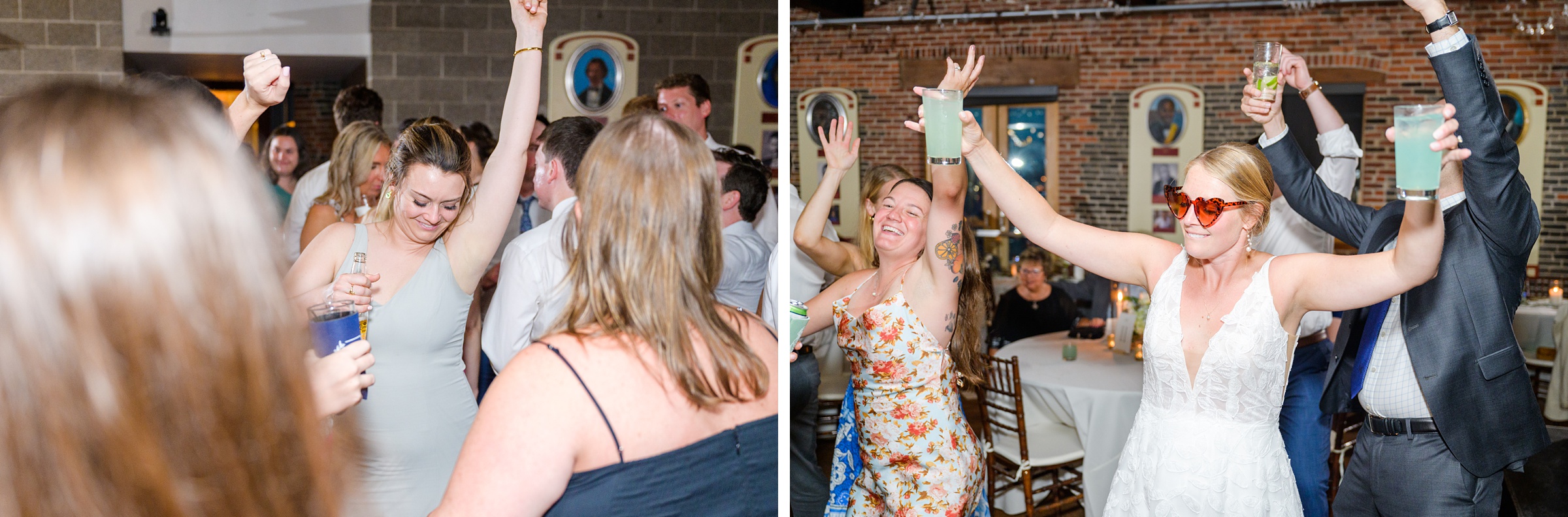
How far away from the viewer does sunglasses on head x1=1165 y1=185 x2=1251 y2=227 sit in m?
1.89

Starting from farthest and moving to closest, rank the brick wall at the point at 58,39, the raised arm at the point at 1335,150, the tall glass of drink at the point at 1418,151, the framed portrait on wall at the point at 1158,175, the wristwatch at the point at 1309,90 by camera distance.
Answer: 1. the framed portrait on wall at the point at 1158,175
2. the brick wall at the point at 58,39
3. the raised arm at the point at 1335,150
4. the wristwatch at the point at 1309,90
5. the tall glass of drink at the point at 1418,151

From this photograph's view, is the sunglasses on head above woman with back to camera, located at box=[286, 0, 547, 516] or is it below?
above

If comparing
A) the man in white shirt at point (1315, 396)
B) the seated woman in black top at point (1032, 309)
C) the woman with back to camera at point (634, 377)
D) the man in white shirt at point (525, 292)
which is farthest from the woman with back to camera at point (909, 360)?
the seated woman in black top at point (1032, 309)

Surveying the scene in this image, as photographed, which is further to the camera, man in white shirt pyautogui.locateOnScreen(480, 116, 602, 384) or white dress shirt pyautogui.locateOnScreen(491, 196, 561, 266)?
white dress shirt pyautogui.locateOnScreen(491, 196, 561, 266)

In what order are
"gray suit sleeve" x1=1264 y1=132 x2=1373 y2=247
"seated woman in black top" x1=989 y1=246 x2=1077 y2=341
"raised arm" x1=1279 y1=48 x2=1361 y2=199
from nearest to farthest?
"gray suit sleeve" x1=1264 y1=132 x2=1373 y2=247
"raised arm" x1=1279 y1=48 x2=1361 y2=199
"seated woman in black top" x1=989 y1=246 x2=1077 y2=341

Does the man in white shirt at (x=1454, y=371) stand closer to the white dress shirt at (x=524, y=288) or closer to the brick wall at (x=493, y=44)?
the white dress shirt at (x=524, y=288)

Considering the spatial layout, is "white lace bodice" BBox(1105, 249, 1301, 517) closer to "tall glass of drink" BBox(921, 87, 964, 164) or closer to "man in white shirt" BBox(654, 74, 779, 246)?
"tall glass of drink" BBox(921, 87, 964, 164)

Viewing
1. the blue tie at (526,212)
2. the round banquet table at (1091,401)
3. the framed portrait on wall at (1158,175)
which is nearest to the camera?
the round banquet table at (1091,401)

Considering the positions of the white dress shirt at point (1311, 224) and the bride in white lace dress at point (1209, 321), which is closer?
the bride in white lace dress at point (1209, 321)

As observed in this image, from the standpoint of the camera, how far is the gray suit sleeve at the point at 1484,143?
1.70 meters

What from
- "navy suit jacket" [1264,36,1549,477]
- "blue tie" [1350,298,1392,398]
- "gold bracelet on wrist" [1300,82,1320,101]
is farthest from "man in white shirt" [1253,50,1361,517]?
"navy suit jacket" [1264,36,1549,477]

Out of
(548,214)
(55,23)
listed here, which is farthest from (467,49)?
(548,214)

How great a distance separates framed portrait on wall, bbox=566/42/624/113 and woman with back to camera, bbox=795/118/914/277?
154 inches

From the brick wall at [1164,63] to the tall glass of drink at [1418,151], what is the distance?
23.0ft
